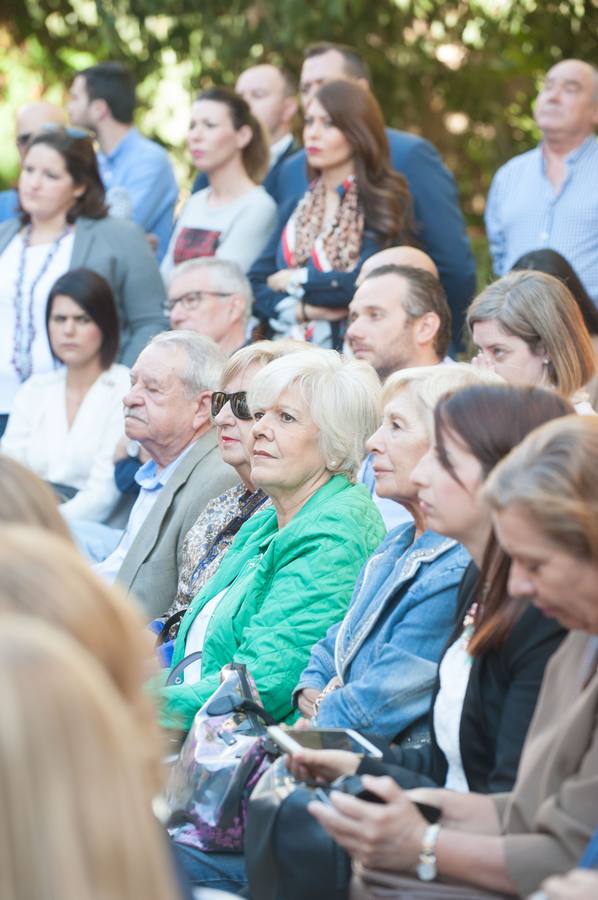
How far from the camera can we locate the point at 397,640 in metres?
3.44

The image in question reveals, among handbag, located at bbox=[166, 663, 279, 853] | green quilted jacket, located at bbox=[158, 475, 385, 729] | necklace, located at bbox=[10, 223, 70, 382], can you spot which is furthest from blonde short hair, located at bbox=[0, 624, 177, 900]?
necklace, located at bbox=[10, 223, 70, 382]

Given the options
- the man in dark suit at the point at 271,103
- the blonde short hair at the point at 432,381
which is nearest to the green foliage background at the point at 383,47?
the man in dark suit at the point at 271,103

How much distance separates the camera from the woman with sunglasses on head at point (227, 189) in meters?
7.18

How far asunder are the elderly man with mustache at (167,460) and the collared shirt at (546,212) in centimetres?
225

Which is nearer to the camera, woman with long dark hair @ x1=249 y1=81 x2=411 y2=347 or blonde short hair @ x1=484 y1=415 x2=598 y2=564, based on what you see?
blonde short hair @ x1=484 y1=415 x2=598 y2=564

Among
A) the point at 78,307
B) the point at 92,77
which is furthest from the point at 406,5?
the point at 78,307

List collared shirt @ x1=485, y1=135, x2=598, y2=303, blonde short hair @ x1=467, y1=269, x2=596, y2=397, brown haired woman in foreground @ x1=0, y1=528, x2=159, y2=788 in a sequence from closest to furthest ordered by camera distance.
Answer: brown haired woman in foreground @ x1=0, y1=528, x2=159, y2=788, blonde short hair @ x1=467, y1=269, x2=596, y2=397, collared shirt @ x1=485, y1=135, x2=598, y2=303

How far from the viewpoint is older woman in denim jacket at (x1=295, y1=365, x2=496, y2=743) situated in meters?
3.39

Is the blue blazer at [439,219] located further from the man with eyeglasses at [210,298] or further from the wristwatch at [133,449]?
the wristwatch at [133,449]

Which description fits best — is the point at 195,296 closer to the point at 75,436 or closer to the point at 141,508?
the point at 75,436

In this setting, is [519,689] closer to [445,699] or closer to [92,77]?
[445,699]

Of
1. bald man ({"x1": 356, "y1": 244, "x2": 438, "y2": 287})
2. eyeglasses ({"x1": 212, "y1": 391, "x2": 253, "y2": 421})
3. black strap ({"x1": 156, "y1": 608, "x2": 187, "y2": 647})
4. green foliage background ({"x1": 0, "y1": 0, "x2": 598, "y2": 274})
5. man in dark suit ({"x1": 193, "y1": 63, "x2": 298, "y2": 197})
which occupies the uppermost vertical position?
green foliage background ({"x1": 0, "y1": 0, "x2": 598, "y2": 274})

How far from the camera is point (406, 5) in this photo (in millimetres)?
9977

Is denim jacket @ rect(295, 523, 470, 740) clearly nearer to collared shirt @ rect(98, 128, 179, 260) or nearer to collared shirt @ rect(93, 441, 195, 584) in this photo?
collared shirt @ rect(93, 441, 195, 584)
